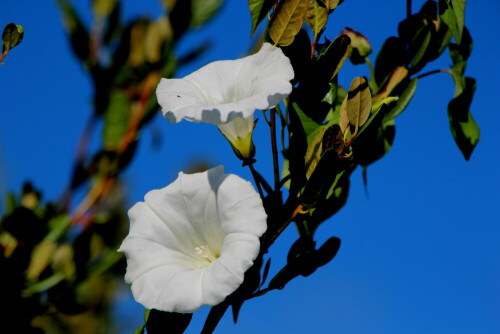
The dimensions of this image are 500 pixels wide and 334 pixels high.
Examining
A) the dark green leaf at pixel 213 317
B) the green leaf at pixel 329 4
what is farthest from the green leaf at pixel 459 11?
the dark green leaf at pixel 213 317

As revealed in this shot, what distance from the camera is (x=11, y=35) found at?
986 mm

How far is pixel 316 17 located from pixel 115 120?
38 cm

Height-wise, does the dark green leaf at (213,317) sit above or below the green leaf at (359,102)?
below

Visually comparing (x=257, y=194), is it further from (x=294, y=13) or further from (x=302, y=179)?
(x=294, y=13)

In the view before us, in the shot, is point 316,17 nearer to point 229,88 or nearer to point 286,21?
point 286,21

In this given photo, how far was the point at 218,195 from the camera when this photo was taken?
89cm

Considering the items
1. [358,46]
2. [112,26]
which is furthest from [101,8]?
[358,46]

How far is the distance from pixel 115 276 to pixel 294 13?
1.79 feet

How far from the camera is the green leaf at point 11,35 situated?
0.98 meters

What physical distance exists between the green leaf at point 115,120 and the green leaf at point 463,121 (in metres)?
0.69

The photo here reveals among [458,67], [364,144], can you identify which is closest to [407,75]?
[458,67]

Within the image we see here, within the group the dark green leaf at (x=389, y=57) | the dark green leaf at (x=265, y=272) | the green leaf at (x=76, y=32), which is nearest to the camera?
the dark green leaf at (x=265, y=272)

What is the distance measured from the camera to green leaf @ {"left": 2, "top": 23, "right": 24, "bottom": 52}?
982mm

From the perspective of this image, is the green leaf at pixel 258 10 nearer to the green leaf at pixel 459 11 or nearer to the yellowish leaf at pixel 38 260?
the green leaf at pixel 459 11
